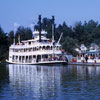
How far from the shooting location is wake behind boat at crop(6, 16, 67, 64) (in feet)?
281

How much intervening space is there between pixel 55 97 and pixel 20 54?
72.4m

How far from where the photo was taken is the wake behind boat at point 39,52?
8555 centimetres

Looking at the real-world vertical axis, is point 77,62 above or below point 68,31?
below

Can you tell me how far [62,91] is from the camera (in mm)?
27469

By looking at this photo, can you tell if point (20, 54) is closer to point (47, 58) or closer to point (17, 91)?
point (47, 58)

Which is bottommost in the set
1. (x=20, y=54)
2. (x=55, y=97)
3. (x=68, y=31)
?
(x=55, y=97)

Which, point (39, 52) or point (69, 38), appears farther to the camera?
point (69, 38)

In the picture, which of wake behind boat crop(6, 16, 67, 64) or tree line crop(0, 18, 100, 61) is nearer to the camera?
wake behind boat crop(6, 16, 67, 64)

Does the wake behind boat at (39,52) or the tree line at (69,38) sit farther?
the tree line at (69,38)

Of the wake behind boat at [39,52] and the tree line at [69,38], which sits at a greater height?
the tree line at [69,38]

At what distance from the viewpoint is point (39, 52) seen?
88.6 m

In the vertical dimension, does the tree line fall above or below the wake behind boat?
above

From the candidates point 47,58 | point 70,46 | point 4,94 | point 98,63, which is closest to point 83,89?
point 4,94

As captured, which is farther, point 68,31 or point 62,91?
point 68,31
